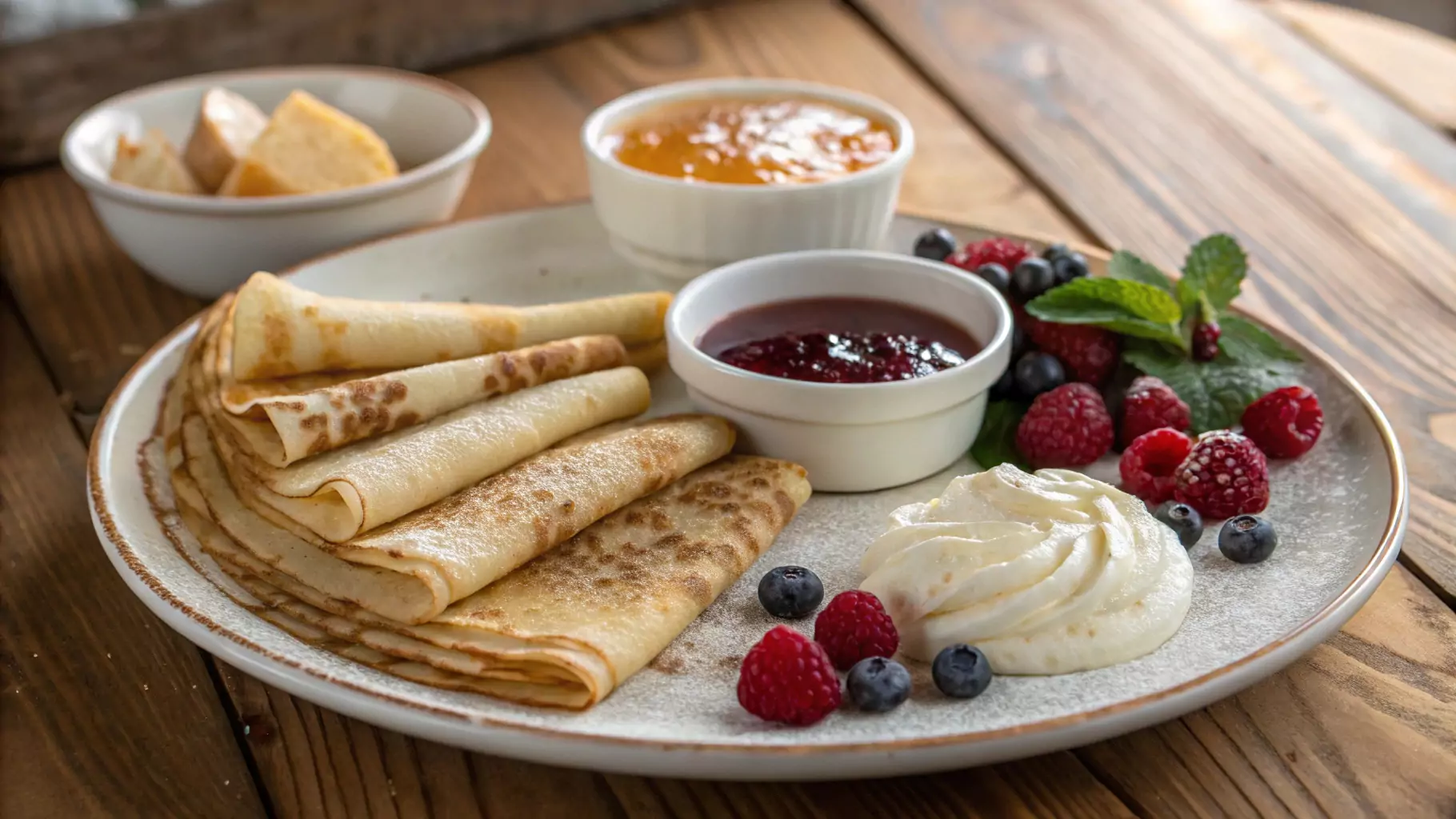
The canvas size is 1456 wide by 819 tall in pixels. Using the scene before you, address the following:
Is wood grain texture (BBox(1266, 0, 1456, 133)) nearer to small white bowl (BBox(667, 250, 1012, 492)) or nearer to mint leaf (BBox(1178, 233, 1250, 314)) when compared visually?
mint leaf (BBox(1178, 233, 1250, 314))

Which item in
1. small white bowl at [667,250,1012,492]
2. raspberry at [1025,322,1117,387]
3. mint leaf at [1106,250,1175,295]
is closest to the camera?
small white bowl at [667,250,1012,492]

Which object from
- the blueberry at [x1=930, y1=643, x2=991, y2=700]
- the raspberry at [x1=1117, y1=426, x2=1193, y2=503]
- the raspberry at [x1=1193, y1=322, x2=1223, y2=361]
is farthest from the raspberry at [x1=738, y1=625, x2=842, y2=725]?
the raspberry at [x1=1193, y1=322, x2=1223, y2=361]

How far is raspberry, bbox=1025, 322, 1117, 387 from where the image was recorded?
7.74 ft

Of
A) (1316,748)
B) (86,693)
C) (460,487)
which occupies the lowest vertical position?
(86,693)

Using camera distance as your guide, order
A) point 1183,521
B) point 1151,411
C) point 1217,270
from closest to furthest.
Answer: point 1183,521 < point 1151,411 < point 1217,270

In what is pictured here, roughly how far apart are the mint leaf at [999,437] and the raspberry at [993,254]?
30cm

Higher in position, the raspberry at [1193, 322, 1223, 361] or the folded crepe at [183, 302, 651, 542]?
the raspberry at [1193, 322, 1223, 361]

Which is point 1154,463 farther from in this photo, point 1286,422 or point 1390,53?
point 1390,53

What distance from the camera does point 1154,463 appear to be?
210cm

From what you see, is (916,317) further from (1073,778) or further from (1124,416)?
(1073,778)

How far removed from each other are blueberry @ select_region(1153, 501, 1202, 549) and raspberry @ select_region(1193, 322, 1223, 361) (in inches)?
19.4

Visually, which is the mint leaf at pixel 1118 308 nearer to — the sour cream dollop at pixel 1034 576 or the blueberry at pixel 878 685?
the sour cream dollop at pixel 1034 576

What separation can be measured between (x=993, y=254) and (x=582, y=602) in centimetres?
115

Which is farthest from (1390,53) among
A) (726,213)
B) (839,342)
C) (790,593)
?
(790,593)
